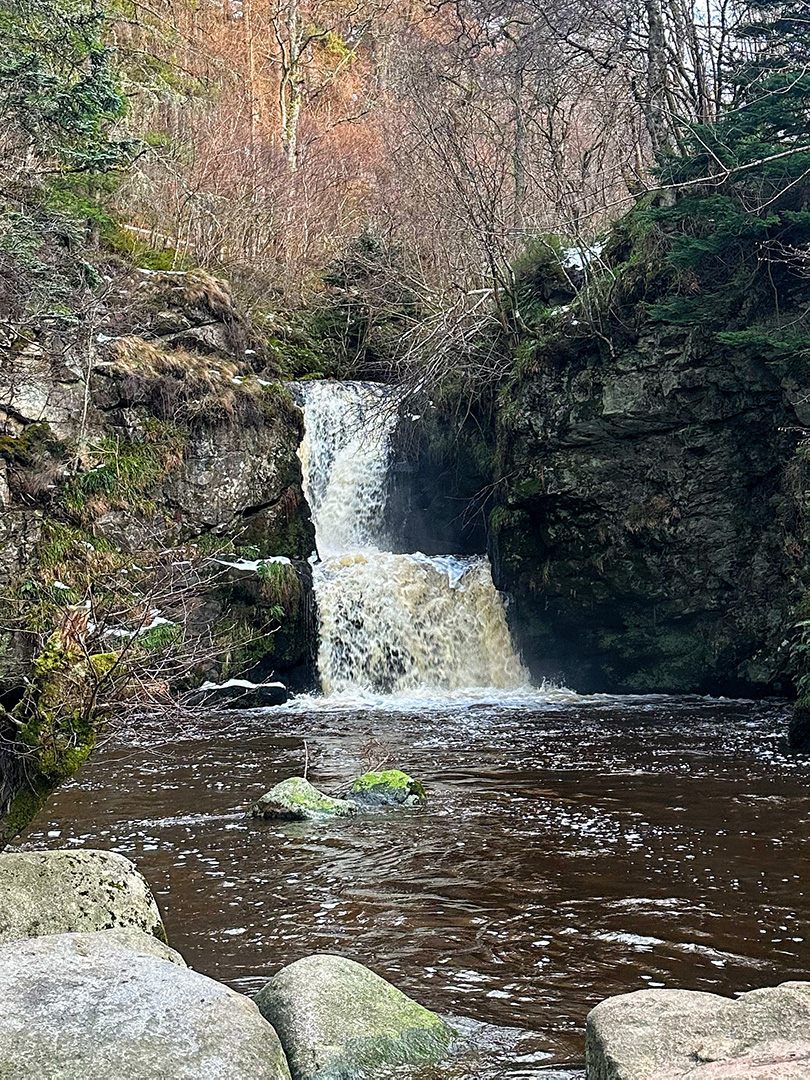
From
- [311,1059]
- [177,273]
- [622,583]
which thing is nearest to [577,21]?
[177,273]

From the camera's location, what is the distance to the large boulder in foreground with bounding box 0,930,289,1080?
3.27 m

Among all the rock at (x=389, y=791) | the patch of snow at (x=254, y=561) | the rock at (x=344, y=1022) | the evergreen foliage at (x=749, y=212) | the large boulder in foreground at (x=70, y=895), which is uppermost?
the evergreen foliage at (x=749, y=212)

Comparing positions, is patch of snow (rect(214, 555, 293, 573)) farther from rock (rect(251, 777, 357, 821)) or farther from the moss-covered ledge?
the moss-covered ledge

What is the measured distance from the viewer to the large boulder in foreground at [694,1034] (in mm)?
3031

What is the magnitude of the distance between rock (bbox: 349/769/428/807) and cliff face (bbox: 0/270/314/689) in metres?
4.51

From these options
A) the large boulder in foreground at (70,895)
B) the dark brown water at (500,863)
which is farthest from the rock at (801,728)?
the large boulder in foreground at (70,895)

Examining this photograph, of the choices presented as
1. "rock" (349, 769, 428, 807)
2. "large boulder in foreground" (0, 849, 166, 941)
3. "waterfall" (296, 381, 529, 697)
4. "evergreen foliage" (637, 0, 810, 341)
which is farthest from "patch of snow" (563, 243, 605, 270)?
"large boulder in foreground" (0, 849, 166, 941)

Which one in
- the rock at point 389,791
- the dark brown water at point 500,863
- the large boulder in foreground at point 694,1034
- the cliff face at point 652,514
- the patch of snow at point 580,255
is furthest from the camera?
the patch of snow at point 580,255

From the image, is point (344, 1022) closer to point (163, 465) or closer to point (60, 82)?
point (60, 82)

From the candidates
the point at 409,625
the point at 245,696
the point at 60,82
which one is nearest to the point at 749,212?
the point at 409,625

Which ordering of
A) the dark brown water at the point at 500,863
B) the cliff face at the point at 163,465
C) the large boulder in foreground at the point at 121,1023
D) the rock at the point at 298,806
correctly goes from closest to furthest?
the large boulder in foreground at the point at 121,1023
the dark brown water at the point at 500,863
the rock at the point at 298,806
the cliff face at the point at 163,465

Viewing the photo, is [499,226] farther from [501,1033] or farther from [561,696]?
[501,1033]

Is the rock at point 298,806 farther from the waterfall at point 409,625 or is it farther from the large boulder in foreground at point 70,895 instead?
the waterfall at point 409,625

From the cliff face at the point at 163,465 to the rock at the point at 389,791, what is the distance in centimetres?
451
